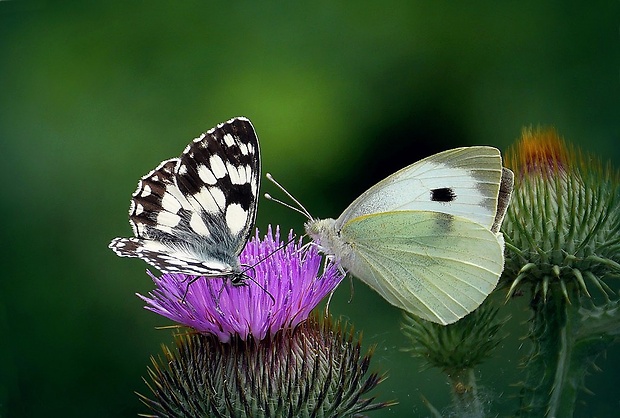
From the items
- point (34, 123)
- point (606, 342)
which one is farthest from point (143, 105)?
point (606, 342)

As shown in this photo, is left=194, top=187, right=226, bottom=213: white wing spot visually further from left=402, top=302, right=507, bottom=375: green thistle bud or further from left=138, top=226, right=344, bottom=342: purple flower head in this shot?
left=402, top=302, right=507, bottom=375: green thistle bud

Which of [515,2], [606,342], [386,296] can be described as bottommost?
[606,342]

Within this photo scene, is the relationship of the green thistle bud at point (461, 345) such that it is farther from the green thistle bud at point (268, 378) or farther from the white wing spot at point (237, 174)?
the white wing spot at point (237, 174)

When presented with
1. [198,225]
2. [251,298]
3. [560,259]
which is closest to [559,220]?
[560,259]

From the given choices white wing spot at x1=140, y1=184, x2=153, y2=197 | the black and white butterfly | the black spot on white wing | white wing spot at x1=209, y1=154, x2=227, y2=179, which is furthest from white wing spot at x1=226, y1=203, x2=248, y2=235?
the black spot on white wing

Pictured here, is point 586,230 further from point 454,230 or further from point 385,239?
point 385,239

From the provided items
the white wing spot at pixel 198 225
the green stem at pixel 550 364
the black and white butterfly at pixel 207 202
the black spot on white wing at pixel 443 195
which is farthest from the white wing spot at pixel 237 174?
the green stem at pixel 550 364
